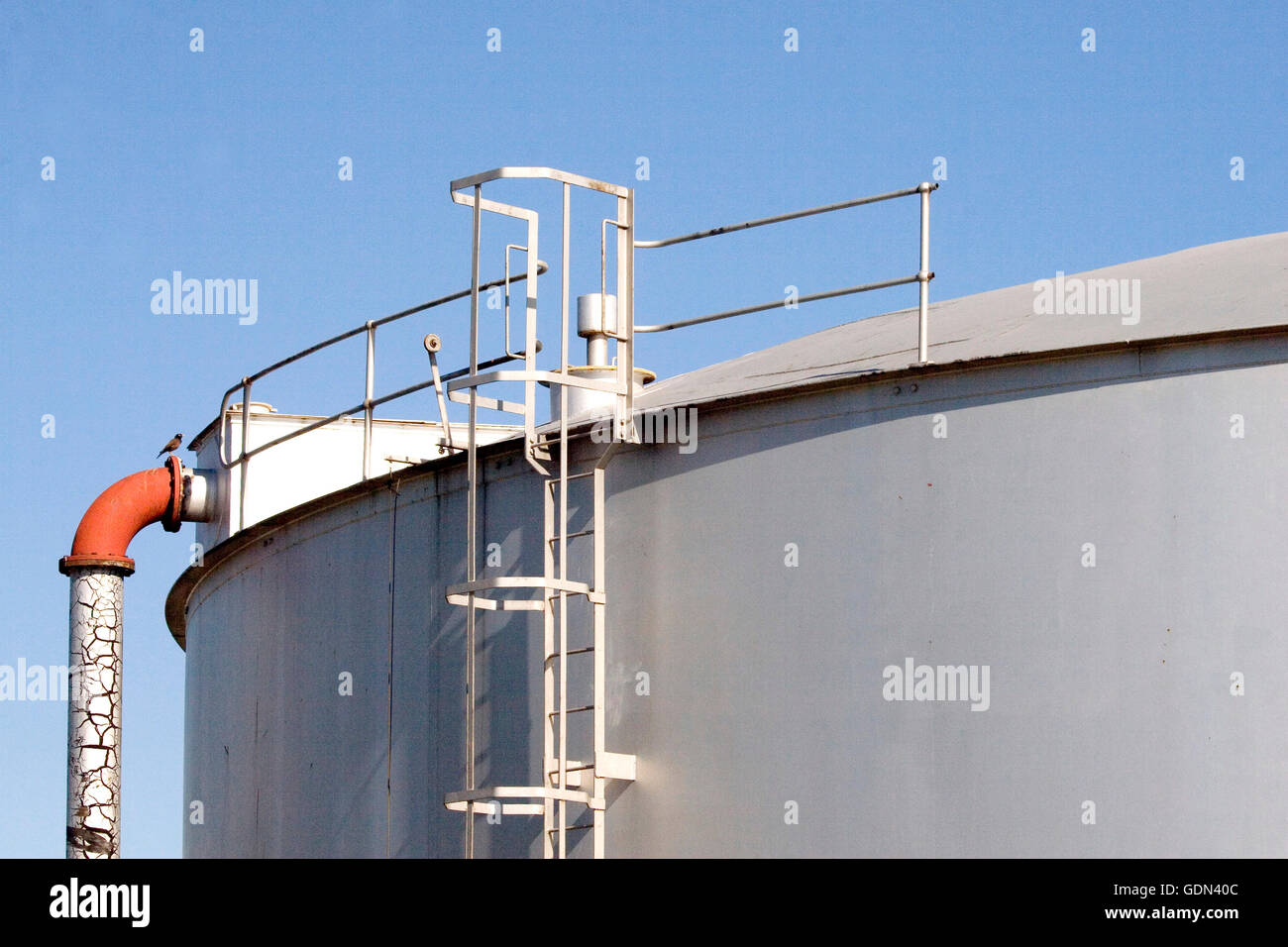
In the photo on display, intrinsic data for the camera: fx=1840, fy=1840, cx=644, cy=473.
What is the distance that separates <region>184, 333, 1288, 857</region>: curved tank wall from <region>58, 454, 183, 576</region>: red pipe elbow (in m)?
4.80

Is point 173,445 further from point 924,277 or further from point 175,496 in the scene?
point 924,277

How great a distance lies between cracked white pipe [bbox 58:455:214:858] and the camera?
15.5 meters

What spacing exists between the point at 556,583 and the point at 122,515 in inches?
257

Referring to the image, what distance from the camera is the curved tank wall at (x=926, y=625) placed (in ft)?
31.0

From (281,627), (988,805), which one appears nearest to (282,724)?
(281,627)

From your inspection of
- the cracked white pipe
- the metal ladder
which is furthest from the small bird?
the metal ladder

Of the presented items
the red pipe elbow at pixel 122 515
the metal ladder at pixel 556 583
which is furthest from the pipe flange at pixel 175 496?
the metal ladder at pixel 556 583

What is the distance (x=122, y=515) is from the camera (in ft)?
52.4

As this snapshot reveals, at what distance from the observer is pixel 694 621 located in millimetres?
10828

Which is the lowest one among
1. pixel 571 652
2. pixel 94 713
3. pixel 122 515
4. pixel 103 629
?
pixel 94 713

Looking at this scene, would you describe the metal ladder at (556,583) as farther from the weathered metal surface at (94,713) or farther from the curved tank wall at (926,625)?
the weathered metal surface at (94,713)

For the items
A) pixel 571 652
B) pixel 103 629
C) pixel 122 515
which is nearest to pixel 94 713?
pixel 103 629
